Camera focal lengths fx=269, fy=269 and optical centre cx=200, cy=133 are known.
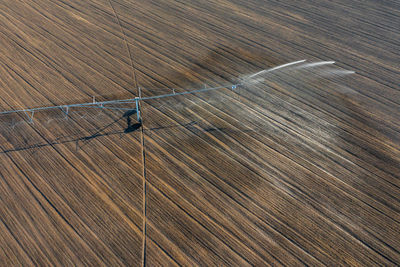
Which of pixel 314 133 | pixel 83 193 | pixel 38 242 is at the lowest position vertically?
pixel 38 242

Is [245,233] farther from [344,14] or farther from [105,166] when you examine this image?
[344,14]

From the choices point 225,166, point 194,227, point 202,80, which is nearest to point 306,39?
point 202,80

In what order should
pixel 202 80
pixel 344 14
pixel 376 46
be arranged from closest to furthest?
pixel 202 80 → pixel 376 46 → pixel 344 14

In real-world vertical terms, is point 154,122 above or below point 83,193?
above

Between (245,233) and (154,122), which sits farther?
(154,122)

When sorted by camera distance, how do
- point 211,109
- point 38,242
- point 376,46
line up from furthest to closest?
point 376,46 → point 211,109 → point 38,242

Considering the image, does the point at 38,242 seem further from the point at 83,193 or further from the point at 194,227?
the point at 194,227

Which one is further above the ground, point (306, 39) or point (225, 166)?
point (306, 39)

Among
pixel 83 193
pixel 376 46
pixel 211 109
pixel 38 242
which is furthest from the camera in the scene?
pixel 376 46

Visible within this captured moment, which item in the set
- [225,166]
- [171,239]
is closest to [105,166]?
[171,239]
